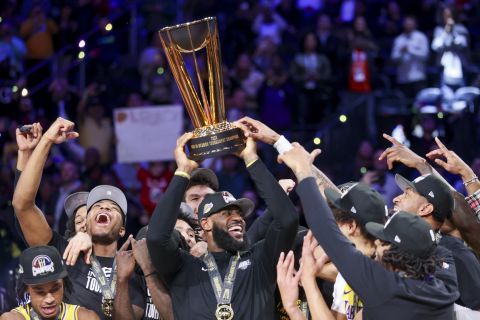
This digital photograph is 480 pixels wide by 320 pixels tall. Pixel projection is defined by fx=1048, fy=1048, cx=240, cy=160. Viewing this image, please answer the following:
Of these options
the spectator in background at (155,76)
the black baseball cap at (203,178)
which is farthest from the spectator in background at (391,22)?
the black baseball cap at (203,178)

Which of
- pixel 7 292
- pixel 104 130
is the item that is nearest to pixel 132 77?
pixel 104 130

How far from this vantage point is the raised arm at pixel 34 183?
6906 mm

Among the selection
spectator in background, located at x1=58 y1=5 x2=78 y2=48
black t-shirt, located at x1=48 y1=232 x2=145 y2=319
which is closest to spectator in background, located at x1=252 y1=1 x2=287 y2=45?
spectator in background, located at x1=58 y1=5 x2=78 y2=48

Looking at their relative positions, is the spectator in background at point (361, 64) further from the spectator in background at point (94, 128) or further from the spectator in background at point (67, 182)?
the spectator in background at point (67, 182)

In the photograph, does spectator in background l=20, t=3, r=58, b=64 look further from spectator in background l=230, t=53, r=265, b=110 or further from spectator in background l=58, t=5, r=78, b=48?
spectator in background l=230, t=53, r=265, b=110

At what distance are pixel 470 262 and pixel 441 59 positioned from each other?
9800 mm

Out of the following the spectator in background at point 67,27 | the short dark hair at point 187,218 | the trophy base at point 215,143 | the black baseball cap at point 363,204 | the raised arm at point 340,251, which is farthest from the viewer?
the spectator in background at point 67,27

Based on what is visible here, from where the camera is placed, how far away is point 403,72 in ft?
52.6

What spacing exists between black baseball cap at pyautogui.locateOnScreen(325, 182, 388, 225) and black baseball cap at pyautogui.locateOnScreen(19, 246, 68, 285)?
1819mm

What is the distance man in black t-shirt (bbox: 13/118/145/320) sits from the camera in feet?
22.7

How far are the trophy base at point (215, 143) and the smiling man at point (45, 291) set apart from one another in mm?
1120

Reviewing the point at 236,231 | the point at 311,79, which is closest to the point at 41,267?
the point at 236,231

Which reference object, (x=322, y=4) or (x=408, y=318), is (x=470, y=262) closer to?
(x=408, y=318)

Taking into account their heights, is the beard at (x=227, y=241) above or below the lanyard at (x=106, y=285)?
above
